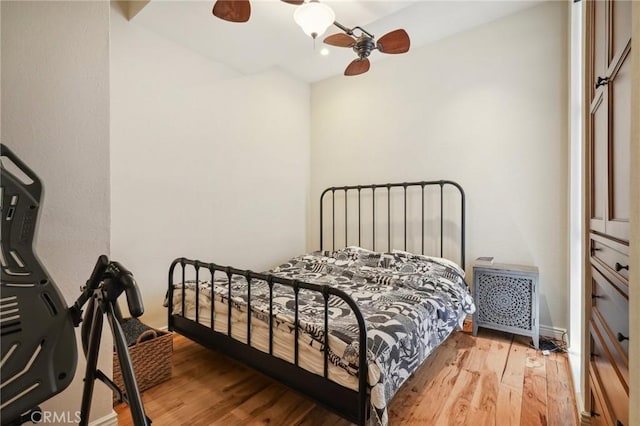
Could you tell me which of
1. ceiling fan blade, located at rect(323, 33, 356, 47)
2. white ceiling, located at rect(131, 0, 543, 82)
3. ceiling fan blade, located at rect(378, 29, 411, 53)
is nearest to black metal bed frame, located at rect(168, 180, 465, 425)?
ceiling fan blade, located at rect(323, 33, 356, 47)

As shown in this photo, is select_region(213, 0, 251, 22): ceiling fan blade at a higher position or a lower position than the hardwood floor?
higher

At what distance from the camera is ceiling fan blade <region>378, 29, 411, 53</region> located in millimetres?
2168

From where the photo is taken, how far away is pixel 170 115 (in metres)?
2.76

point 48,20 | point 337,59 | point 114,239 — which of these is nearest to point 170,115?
point 114,239

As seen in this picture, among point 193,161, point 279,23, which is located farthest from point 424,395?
point 279,23

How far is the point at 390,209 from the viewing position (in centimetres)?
348

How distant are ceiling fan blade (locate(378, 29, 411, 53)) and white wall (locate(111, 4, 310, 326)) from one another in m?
1.71

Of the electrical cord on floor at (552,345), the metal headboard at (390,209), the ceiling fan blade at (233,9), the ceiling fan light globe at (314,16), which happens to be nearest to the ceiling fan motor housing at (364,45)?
the ceiling fan light globe at (314,16)

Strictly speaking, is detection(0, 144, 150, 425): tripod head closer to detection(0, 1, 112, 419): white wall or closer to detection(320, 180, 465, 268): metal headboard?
detection(0, 1, 112, 419): white wall

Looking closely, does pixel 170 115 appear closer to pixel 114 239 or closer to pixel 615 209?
pixel 114 239

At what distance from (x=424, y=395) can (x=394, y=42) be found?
2.40 m

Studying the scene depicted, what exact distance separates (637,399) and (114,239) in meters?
2.93

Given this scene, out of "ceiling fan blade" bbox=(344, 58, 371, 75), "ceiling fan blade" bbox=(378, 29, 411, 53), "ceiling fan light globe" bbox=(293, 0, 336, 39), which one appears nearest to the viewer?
"ceiling fan light globe" bbox=(293, 0, 336, 39)

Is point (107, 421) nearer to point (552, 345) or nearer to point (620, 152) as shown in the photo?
point (620, 152)
